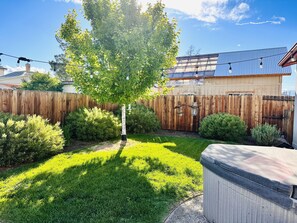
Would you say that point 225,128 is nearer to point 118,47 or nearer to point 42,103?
point 118,47

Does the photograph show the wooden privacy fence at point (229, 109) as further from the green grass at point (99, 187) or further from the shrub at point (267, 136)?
the green grass at point (99, 187)

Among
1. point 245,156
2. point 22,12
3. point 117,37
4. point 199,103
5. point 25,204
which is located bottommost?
point 25,204

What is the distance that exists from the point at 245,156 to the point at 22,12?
10016 millimetres

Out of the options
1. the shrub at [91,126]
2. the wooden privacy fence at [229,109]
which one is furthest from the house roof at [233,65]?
the shrub at [91,126]

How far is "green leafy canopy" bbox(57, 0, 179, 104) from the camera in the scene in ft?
17.3

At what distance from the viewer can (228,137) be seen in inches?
277

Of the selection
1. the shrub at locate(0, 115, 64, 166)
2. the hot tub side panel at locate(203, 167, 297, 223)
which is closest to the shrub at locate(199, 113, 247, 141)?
the hot tub side panel at locate(203, 167, 297, 223)

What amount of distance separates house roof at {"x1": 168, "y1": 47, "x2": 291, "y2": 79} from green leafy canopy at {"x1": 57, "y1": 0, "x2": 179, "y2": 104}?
8724mm

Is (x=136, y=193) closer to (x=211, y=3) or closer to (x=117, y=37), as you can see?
(x=117, y=37)

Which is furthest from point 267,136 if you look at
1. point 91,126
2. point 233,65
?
point 233,65

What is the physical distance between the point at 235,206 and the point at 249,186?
0.32 m

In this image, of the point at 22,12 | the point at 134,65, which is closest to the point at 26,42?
the point at 22,12

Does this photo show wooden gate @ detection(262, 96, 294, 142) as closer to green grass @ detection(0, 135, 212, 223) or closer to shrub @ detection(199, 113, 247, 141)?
shrub @ detection(199, 113, 247, 141)

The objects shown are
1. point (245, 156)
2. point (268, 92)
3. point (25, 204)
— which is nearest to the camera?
point (245, 156)
